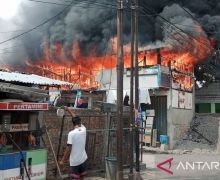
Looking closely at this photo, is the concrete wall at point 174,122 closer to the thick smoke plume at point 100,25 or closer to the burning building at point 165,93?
the burning building at point 165,93

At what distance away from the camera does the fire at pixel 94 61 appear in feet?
87.6

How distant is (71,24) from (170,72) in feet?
41.8

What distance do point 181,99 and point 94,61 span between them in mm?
10189

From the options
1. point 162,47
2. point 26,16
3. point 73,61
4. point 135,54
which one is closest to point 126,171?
point 135,54

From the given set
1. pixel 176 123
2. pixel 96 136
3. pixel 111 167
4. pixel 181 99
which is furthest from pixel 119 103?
pixel 181 99

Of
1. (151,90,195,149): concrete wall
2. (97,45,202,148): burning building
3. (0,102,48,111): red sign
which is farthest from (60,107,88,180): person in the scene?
(151,90,195,149): concrete wall

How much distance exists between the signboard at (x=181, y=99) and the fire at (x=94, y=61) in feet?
2.56

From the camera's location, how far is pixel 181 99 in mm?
23719

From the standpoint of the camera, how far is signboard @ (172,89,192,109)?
22766mm

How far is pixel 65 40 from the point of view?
33469mm

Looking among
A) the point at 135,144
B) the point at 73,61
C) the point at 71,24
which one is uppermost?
the point at 71,24

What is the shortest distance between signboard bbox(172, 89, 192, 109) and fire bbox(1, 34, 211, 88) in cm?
78

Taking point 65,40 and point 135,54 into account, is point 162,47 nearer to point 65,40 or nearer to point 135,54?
point 65,40

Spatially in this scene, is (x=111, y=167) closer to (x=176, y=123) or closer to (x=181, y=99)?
(x=176, y=123)
